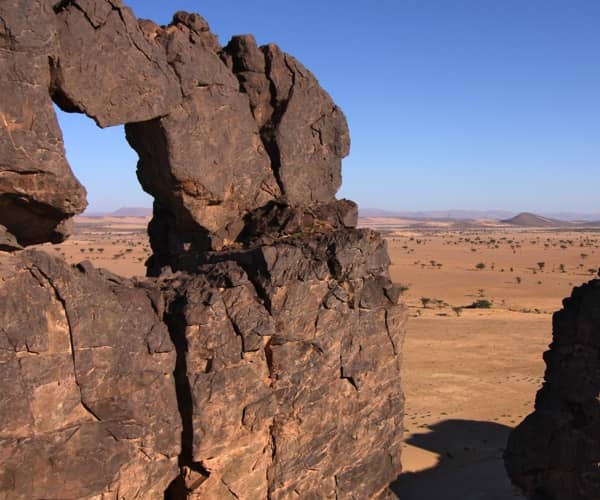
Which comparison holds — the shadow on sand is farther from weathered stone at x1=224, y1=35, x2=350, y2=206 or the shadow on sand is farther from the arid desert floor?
weathered stone at x1=224, y1=35, x2=350, y2=206

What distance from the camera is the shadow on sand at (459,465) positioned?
19.4 metres

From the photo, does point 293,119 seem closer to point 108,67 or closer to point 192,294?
point 108,67

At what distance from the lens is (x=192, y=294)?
40.5 feet

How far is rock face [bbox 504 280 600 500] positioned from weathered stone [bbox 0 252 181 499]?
31.2 feet

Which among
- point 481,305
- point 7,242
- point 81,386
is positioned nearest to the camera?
point 7,242

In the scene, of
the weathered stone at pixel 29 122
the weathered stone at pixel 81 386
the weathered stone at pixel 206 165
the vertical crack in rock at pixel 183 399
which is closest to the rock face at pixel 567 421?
the weathered stone at pixel 206 165

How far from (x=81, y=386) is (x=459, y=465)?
50.8 ft

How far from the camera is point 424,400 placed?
2908cm

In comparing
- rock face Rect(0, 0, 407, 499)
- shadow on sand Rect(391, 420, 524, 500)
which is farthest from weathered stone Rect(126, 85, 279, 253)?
shadow on sand Rect(391, 420, 524, 500)

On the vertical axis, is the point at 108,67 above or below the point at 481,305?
above

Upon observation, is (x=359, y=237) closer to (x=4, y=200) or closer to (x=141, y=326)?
(x=141, y=326)

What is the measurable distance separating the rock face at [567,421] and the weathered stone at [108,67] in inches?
442

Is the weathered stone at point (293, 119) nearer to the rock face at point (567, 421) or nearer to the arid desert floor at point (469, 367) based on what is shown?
the rock face at point (567, 421)

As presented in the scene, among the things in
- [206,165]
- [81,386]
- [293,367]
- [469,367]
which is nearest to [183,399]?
[81,386]
